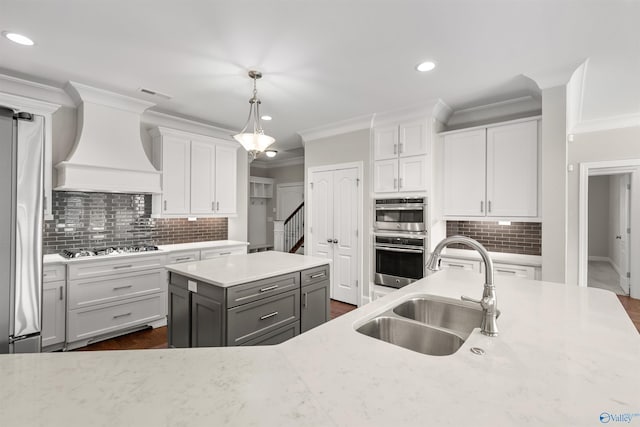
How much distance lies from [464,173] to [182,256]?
3700mm

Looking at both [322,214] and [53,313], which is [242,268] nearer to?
[53,313]

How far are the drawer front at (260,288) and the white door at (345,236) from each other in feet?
6.70

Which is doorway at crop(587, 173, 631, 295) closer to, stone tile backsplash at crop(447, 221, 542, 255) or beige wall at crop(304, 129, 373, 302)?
stone tile backsplash at crop(447, 221, 542, 255)

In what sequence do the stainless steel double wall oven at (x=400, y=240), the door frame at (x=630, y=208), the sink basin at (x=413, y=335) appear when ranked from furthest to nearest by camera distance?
the door frame at (x=630, y=208)
the stainless steel double wall oven at (x=400, y=240)
the sink basin at (x=413, y=335)

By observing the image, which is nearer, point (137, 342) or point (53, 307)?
point (53, 307)

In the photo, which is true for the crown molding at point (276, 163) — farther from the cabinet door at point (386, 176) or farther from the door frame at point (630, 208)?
the door frame at point (630, 208)

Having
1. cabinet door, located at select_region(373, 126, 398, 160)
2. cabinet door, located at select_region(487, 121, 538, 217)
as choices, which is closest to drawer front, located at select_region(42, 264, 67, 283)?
cabinet door, located at select_region(373, 126, 398, 160)

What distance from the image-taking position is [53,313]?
2850mm

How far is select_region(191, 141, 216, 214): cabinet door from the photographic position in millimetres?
4188

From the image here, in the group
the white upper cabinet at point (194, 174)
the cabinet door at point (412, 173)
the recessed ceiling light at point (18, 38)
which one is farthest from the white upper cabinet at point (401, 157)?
the recessed ceiling light at point (18, 38)

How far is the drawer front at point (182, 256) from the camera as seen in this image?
12.1 feet

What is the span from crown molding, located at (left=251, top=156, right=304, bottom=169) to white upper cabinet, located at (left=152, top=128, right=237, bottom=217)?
2968 mm

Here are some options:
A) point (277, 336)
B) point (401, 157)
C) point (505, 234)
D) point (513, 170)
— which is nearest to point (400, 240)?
Result: point (401, 157)

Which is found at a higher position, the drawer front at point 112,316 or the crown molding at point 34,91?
the crown molding at point 34,91
